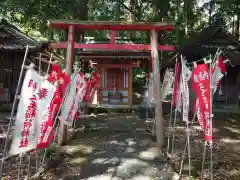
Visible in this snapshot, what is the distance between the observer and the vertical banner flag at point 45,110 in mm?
4309

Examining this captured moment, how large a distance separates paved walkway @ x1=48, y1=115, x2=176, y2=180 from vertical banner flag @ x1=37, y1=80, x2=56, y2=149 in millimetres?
1275

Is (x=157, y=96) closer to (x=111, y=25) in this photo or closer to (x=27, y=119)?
(x=111, y=25)

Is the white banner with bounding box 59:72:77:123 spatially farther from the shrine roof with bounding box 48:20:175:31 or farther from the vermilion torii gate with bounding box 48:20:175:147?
the shrine roof with bounding box 48:20:175:31

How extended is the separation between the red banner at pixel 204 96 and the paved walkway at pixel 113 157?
1451mm

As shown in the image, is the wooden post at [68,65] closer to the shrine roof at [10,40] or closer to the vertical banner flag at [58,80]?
the vertical banner flag at [58,80]

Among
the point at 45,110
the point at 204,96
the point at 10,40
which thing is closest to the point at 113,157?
the point at 45,110

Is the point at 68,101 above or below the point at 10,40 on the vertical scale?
below

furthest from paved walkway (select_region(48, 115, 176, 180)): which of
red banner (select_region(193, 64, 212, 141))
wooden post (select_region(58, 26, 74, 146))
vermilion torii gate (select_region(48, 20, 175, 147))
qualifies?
red banner (select_region(193, 64, 212, 141))

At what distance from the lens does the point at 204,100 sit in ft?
15.4

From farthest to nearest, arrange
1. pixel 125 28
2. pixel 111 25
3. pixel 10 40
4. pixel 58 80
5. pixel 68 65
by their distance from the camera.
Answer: pixel 10 40
pixel 125 28
pixel 111 25
pixel 68 65
pixel 58 80

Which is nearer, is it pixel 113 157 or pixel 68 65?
pixel 113 157

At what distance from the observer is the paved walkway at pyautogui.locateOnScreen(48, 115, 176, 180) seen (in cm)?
554

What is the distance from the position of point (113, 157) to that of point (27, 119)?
3.23m

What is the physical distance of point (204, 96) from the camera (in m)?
4.69
